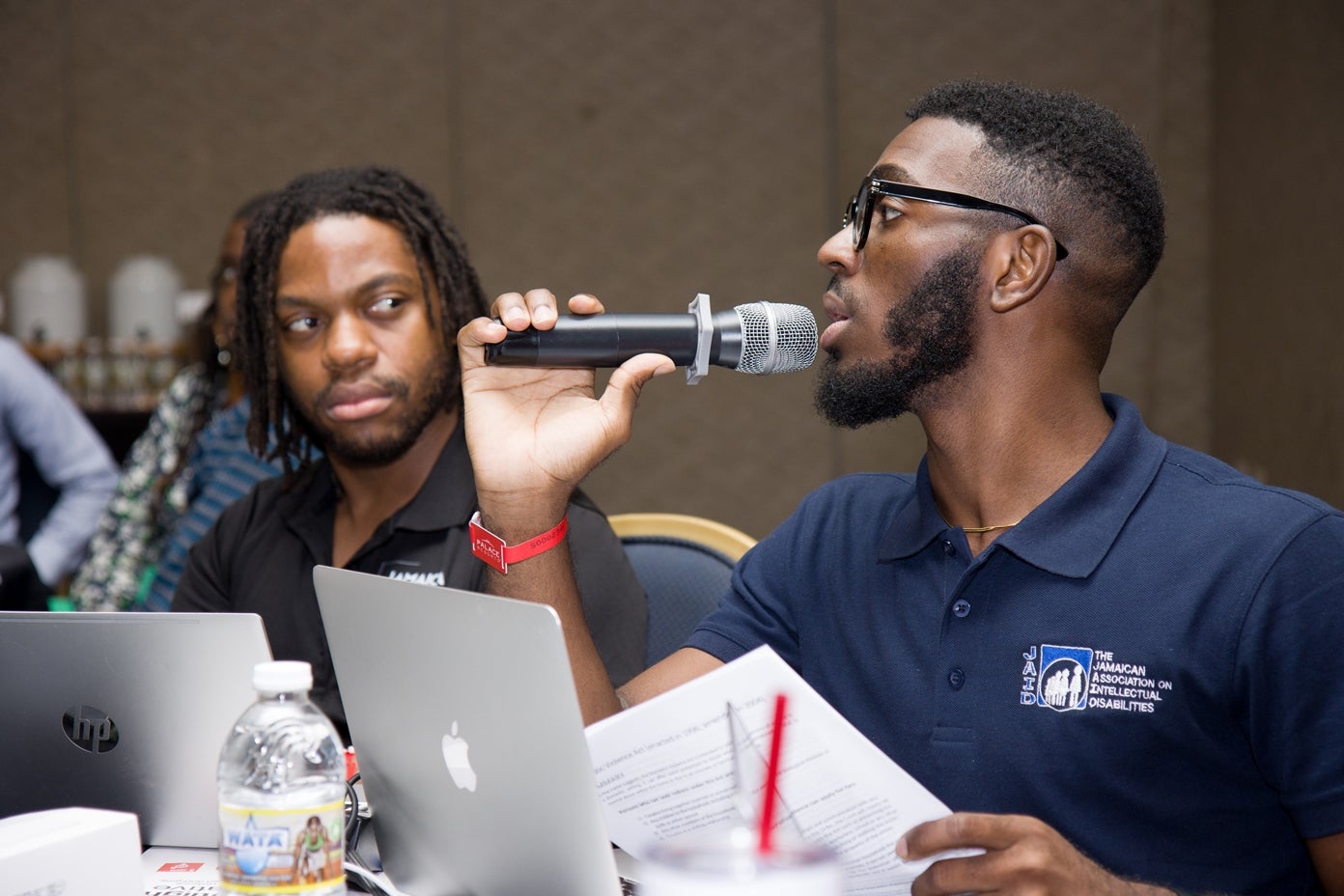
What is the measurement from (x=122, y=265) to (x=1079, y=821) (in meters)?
3.43

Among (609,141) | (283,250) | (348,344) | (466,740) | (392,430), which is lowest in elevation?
(466,740)

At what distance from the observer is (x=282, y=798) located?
0.84m

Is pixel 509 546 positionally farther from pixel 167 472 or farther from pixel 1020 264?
pixel 167 472

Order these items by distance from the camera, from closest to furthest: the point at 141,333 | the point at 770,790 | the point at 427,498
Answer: the point at 770,790, the point at 427,498, the point at 141,333

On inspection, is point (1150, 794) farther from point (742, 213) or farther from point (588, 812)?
point (742, 213)

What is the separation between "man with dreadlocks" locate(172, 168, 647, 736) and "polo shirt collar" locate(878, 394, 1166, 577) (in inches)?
23.1

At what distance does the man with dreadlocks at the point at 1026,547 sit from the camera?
1077mm

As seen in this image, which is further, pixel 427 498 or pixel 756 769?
pixel 427 498

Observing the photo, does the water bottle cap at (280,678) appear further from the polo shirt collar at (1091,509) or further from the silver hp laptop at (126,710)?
the polo shirt collar at (1091,509)

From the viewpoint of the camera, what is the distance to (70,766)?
3.53 ft

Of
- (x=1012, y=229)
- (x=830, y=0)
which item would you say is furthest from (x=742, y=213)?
(x=1012, y=229)

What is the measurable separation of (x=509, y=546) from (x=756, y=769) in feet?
1.62

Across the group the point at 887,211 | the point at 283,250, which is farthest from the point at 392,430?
the point at 887,211

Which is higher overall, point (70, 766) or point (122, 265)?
point (122, 265)
